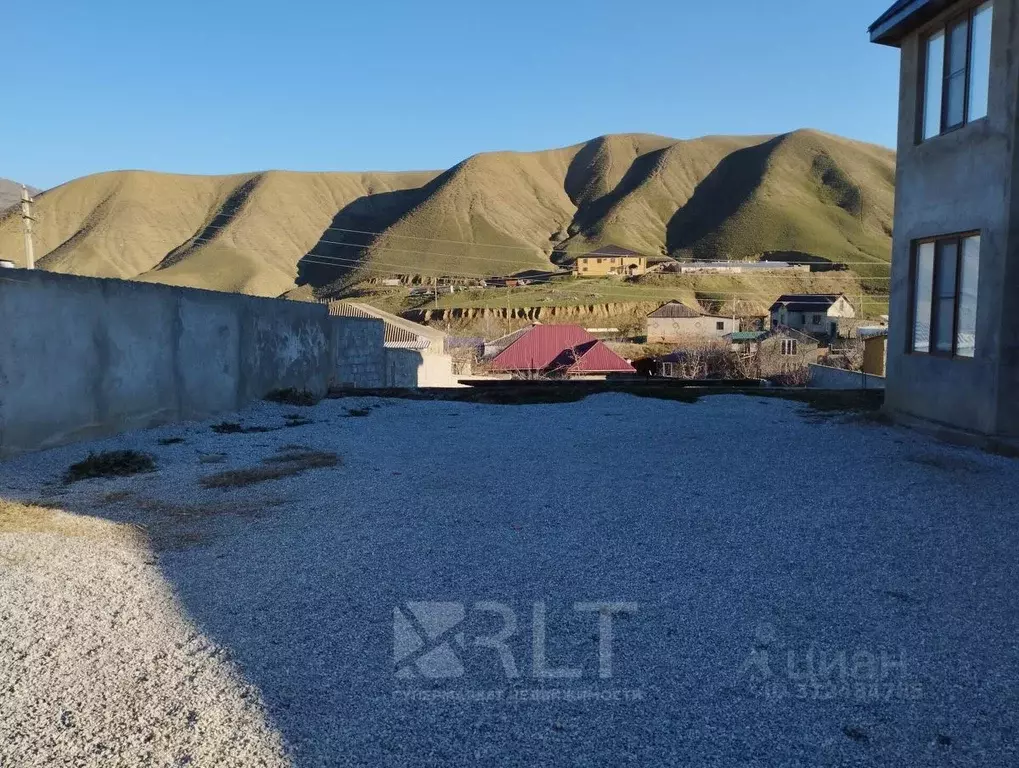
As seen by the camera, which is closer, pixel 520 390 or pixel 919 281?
pixel 919 281

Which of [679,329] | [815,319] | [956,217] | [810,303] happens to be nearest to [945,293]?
[956,217]

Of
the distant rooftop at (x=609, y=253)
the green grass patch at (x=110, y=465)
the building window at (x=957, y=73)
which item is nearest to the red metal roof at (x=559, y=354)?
the building window at (x=957, y=73)

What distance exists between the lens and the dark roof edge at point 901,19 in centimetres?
875

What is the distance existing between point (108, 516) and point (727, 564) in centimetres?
435

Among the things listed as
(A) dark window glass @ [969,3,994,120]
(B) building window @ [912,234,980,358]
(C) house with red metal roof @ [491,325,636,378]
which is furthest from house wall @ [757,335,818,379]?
(A) dark window glass @ [969,3,994,120]

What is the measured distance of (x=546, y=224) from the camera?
132 m

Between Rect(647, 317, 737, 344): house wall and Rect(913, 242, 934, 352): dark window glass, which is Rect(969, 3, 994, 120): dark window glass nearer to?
Rect(913, 242, 934, 352): dark window glass

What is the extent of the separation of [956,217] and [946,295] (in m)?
0.91

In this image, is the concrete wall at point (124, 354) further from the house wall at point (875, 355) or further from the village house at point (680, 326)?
the village house at point (680, 326)

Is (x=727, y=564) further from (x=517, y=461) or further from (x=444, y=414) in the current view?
(x=444, y=414)

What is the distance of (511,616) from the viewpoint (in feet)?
12.1

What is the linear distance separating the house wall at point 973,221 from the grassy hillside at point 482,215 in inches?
3425

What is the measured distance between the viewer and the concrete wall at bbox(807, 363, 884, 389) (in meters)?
18.0

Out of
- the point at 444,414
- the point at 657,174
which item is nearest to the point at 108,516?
the point at 444,414
